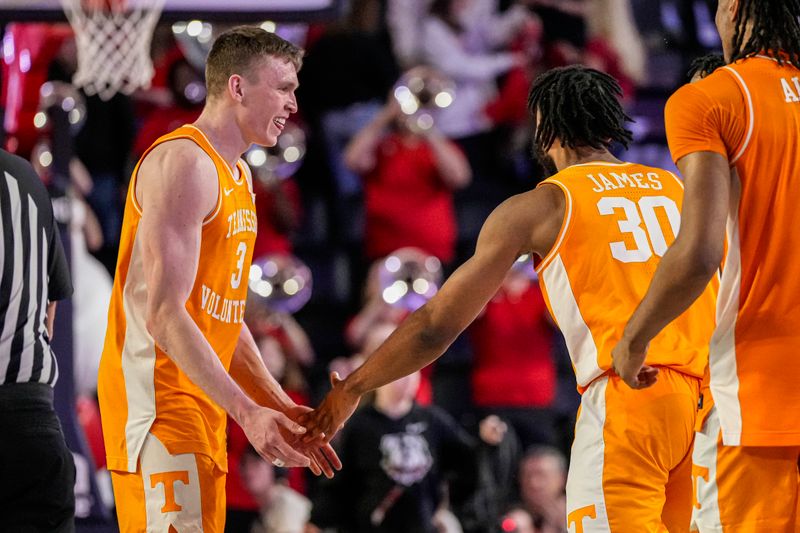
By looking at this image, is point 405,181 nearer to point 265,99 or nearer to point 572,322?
point 265,99

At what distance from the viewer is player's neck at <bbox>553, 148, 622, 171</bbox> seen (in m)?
4.62

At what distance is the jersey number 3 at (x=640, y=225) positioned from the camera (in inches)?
170

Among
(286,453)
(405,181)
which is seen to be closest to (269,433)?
(286,453)

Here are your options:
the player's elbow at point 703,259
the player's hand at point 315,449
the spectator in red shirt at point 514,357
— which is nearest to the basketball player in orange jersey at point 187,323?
the player's hand at point 315,449

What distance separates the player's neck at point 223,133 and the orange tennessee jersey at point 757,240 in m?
1.83

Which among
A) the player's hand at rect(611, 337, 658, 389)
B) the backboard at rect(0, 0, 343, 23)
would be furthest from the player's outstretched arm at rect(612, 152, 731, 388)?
the backboard at rect(0, 0, 343, 23)

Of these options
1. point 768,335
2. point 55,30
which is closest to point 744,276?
point 768,335

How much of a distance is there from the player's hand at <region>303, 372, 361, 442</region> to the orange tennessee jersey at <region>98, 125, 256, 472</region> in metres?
0.42

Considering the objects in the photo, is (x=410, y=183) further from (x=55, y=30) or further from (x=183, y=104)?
(x=55, y=30)

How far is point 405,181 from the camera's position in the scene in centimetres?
968

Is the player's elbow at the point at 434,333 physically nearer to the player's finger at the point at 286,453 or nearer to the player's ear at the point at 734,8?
the player's finger at the point at 286,453

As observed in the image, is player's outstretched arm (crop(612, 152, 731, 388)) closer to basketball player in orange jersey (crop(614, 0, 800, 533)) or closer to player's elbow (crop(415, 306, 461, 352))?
basketball player in orange jersey (crop(614, 0, 800, 533))

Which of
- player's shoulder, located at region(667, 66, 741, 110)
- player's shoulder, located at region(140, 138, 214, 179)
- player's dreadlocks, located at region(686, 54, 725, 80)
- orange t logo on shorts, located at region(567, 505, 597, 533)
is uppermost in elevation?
player's dreadlocks, located at region(686, 54, 725, 80)

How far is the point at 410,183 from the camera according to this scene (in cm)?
969
